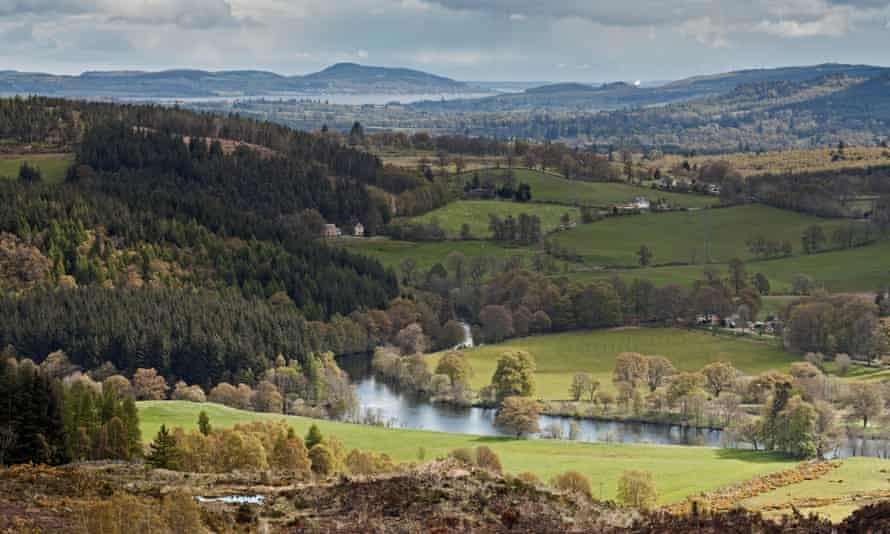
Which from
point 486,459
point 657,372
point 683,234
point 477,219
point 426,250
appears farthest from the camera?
point 477,219

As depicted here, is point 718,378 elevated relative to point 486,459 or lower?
lower

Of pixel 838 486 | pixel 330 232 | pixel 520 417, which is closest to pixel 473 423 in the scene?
pixel 520 417

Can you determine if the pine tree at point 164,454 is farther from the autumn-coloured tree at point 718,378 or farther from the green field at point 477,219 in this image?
the green field at point 477,219

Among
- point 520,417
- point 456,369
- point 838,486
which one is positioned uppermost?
point 838,486

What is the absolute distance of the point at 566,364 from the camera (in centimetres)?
12044

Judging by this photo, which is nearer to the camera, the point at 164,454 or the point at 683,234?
the point at 164,454

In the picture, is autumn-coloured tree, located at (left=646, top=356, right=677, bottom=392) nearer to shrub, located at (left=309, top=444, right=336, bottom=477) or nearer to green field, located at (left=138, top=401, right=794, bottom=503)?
green field, located at (left=138, top=401, right=794, bottom=503)

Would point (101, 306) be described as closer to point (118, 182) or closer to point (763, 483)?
point (118, 182)

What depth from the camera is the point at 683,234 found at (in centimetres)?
18500

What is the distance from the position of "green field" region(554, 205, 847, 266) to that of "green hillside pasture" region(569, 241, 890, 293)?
7.74m

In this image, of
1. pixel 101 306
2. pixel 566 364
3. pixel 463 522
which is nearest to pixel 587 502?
pixel 463 522

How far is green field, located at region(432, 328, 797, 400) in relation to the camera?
374 ft

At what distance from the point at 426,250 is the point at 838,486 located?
4846 inches

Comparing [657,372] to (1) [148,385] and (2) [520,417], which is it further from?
(1) [148,385]
